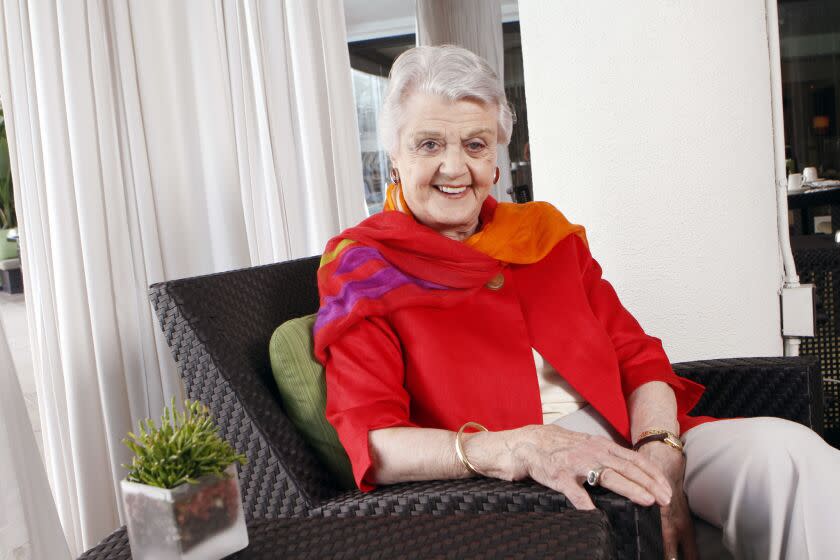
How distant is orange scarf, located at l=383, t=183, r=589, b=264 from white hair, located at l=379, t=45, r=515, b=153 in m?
0.18

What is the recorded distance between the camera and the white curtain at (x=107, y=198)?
153 centimetres

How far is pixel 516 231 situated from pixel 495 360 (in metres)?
0.29

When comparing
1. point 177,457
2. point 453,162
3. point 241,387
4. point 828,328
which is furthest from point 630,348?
point 828,328

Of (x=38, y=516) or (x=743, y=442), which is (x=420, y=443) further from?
(x=38, y=516)

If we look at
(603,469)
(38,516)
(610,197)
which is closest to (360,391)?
(603,469)

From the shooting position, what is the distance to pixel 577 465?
113 centimetres

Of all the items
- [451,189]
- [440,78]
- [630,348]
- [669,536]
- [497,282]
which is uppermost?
[440,78]

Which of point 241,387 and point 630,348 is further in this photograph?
point 630,348

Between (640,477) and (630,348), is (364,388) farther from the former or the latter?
(630,348)

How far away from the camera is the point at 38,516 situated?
138cm

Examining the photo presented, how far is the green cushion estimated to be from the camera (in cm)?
140

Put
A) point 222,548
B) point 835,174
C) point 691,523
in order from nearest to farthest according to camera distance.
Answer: point 222,548 → point 691,523 → point 835,174

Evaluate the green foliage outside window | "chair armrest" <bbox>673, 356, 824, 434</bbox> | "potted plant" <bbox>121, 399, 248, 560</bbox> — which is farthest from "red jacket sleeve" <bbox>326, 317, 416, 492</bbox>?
the green foliage outside window

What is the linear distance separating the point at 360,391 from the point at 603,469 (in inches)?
17.1
